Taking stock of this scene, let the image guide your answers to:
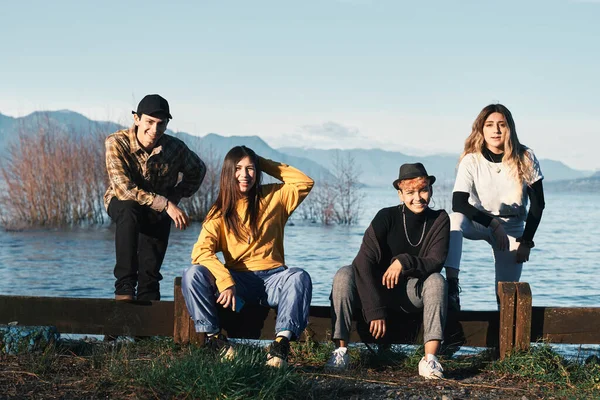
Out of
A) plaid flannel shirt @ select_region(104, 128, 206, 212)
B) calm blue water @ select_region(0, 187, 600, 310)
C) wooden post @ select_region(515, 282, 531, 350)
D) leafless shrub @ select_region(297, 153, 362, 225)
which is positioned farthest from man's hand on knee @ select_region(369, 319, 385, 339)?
leafless shrub @ select_region(297, 153, 362, 225)

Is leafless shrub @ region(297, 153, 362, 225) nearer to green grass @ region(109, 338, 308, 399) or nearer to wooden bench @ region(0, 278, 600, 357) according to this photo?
wooden bench @ region(0, 278, 600, 357)

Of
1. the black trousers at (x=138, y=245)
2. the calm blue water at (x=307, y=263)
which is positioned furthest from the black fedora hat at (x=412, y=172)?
the calm blue water at (x=307, y=263)

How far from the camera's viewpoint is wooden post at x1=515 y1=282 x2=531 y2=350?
429 cm

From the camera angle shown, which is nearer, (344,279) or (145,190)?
(344,279)

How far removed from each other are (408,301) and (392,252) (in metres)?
0.29

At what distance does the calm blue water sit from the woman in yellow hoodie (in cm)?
406

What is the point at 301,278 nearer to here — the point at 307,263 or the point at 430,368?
the point at 430,368

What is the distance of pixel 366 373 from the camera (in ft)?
13.8

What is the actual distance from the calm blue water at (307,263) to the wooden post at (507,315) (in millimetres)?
4295

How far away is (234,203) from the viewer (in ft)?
14.9

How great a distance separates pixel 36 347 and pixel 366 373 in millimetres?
1810

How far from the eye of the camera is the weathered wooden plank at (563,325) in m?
4.42

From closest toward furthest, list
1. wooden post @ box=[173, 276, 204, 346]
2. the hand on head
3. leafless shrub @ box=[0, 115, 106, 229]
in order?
wooden post @ box=[173, 276, 204, 346] < the hand on head < leafless shrub @ box=[0, 115, 106, 229]

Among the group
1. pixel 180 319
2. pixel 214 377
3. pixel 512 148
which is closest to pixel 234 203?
pixel 180 319
